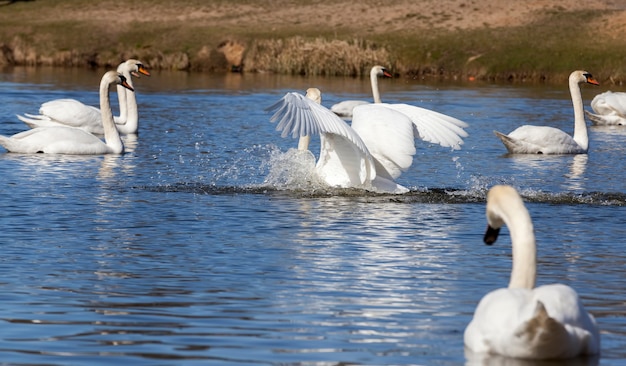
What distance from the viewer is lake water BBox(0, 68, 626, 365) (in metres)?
7.34

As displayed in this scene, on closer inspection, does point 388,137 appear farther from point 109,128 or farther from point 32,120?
point 32,120

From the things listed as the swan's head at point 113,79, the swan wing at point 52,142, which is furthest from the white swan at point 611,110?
the swan wing at point 52,142

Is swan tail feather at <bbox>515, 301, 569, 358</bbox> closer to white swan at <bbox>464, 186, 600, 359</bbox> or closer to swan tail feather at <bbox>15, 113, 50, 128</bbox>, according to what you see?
white swan at <bbox>464, 186, 600, 359</bbox>

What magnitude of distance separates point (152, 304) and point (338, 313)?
1195 mm

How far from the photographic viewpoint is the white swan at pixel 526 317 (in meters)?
6.43

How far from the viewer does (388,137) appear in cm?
1350

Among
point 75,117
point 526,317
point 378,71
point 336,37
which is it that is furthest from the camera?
point 336,37

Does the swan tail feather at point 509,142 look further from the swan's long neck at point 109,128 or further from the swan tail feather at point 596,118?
the swan tail feather at point 596,118

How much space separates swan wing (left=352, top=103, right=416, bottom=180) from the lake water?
43 centimetres

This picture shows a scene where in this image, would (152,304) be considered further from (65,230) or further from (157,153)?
(157,153)

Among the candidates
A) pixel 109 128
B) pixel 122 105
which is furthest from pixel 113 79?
pixel 122 105

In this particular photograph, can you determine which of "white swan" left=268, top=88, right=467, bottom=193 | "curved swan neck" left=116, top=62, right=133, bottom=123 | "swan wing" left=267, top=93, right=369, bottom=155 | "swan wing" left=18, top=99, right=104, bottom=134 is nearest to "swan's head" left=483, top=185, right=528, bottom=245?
"swan wing" left=267, top=93, right=369, bottom=155

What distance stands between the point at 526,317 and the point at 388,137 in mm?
7228

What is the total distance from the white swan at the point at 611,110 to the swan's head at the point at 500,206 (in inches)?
782
